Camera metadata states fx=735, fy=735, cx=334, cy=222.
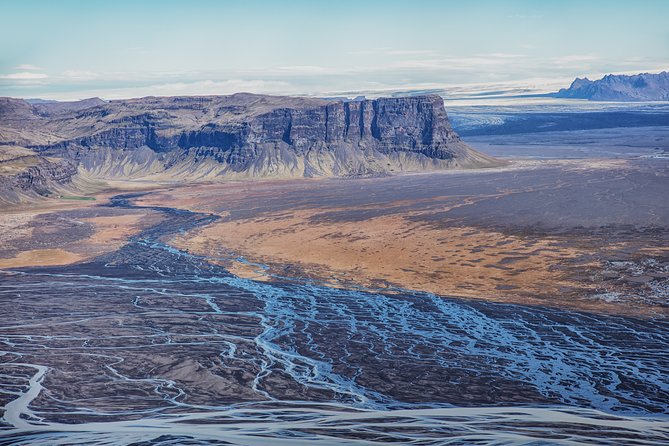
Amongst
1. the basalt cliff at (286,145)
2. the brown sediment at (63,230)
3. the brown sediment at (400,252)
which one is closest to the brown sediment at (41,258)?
the brown sediment at (63,230)

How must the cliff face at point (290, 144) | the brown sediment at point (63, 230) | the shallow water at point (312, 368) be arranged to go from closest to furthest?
the shallow water at point (312, 368) → the brown sediment at point (63, 230) → the cliff face at point (290, 144)

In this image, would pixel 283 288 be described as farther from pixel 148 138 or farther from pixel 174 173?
pixel 148 138

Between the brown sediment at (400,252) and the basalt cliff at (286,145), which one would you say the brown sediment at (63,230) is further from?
the basalt cliff at (286,145)

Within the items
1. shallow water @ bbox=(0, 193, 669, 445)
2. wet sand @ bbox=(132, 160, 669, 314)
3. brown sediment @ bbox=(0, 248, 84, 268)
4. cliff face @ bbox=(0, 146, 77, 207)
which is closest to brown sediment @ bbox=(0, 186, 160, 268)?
brown sediment @ bbox=(0, 248, 84, 268)

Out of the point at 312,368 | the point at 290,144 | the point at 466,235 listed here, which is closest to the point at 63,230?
the point at 466,235

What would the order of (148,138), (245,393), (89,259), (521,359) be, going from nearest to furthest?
(245,393) → (521,359) → (89,259) → (148,138)

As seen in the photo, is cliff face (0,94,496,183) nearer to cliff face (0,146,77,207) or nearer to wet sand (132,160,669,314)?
wet sand (132,160,669,314)

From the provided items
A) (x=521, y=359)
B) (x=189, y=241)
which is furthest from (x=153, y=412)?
(x=189, y=241)
